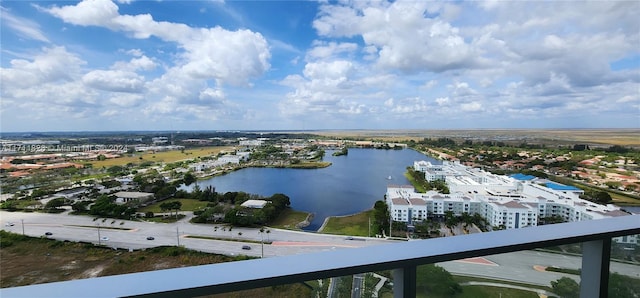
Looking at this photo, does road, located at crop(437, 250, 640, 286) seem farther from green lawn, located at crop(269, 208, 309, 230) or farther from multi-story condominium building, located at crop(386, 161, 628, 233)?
green lawn, located at crop(269, 208, 309, 230)

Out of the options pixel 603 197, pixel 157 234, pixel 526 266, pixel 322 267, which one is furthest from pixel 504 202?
pixel 157 234

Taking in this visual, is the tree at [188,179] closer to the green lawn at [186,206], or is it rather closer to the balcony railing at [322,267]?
the green lawn at [186,206]

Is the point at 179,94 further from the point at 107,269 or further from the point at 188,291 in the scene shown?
the point at 188,291

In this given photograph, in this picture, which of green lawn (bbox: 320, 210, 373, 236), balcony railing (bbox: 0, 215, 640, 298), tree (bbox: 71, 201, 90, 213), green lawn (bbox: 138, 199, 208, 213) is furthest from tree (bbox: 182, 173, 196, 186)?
balcony railing (bbox: 0, 215, 640, 298)

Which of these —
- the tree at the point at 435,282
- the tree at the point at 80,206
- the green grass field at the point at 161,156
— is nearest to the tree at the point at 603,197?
the tree at the point at 435,282

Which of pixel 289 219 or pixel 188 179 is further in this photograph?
pixel 188 179

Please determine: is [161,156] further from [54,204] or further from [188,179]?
[54,204]
